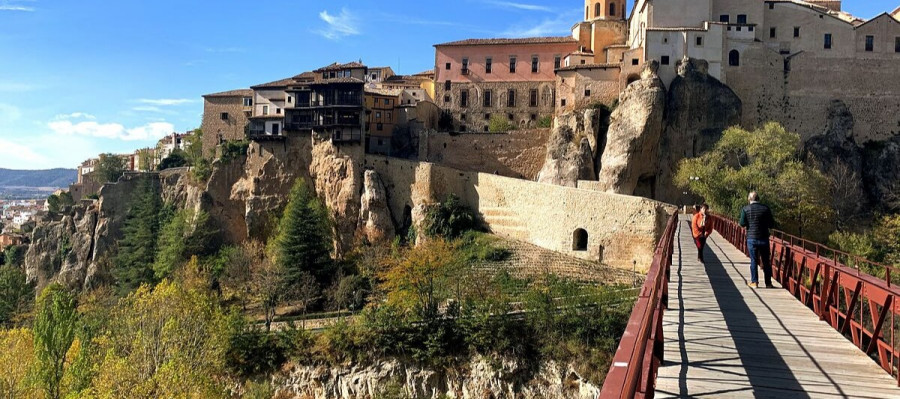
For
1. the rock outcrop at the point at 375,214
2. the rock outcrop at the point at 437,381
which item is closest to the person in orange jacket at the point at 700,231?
the rock outcrop at the point at 437,381

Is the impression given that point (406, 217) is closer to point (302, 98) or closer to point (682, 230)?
point (302, 98)

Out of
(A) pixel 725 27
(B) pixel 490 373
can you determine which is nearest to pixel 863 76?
(A) pixel 725 27

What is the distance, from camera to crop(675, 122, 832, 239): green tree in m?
28.7

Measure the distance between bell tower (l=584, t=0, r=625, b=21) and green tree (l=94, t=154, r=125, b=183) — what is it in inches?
1738

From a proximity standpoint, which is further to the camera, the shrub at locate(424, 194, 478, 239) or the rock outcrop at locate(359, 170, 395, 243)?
the rock outcrop at locate(359, 170, 395, 243)

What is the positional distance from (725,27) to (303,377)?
1289 inches

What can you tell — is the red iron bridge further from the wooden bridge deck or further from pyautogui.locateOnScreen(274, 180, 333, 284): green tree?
pyautogui.locateOnScreen(274, 180, 333, 284): green tree

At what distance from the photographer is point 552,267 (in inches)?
1214

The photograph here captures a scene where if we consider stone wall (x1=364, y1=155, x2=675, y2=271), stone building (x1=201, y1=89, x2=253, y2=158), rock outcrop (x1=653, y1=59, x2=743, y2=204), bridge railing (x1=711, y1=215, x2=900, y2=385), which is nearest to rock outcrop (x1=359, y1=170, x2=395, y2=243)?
stone wall (x1=364, y1=155, x2=675, y2=271)

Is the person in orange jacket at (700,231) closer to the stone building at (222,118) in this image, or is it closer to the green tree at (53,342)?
the green tree at (53,342)

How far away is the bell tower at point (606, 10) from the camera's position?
47.5 m

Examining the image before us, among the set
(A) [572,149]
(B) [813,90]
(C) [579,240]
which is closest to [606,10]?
(A) [572,149]

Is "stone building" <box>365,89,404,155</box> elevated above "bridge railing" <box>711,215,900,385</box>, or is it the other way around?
"stone building" <box>365,89,404,155</box>

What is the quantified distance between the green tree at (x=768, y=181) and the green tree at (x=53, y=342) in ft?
96.9
